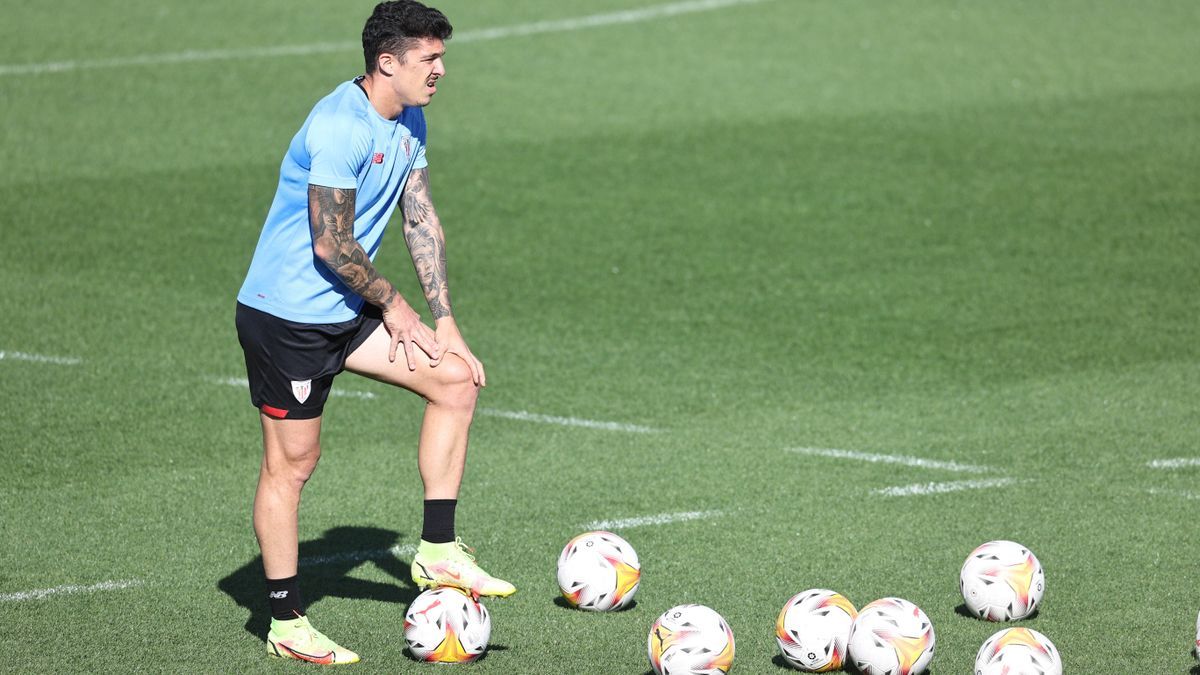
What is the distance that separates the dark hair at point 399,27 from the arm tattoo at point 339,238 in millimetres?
625

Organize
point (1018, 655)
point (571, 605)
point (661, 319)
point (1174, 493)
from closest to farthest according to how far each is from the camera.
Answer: point (1018, 655) < point (571, 605) < point (1174, 493) < point (661, 319)

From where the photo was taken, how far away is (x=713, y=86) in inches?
757

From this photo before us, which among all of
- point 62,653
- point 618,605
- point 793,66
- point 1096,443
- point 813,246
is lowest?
point 62,653

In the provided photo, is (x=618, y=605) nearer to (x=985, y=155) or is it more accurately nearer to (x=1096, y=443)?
(x=1096, y=443)

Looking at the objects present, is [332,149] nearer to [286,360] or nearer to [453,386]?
[286,360]

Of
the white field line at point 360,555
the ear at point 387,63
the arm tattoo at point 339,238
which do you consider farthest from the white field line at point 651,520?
the ear at point 387,63

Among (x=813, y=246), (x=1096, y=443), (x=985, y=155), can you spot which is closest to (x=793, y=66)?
(x=985, y=155)

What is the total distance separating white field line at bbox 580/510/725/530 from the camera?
8125mm

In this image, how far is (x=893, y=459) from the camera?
9227 mm

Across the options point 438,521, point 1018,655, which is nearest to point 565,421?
point 438,521

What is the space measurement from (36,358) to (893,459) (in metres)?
6.20

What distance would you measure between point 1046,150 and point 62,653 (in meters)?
13.3

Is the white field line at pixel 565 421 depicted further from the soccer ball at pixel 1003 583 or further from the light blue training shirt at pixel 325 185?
the light blue training shirt at pixel 325 185

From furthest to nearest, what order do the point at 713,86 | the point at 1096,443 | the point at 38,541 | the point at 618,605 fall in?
1. the point at 713,86
2. the point at 1096,443
3. the point at 38,541
4. the point at 618,605
